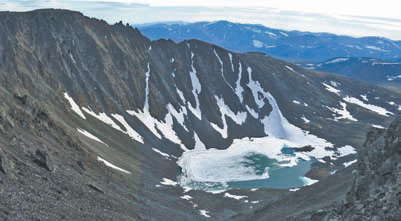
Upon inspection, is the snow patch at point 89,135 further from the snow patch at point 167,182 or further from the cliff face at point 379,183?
the cliff face at point 379,183

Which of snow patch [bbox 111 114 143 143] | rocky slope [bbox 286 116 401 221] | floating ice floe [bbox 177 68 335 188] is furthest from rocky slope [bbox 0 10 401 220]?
rocky slope [bbox 286 116 401 221]

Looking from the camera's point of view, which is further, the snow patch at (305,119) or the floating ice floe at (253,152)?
the snow patch at (305,119)

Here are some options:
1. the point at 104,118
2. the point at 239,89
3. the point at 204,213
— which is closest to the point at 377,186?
the point at 204,213

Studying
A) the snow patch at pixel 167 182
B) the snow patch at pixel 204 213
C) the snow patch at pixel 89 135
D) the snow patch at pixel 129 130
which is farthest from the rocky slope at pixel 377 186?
the snow patch at pixel 129 130

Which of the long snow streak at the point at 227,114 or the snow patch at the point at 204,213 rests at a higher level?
the snow patch at the point at 204,213

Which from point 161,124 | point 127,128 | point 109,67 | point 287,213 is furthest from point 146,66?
point 287,213

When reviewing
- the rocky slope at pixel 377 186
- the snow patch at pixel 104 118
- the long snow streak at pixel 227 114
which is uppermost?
the rocky slope at pixel 377 186

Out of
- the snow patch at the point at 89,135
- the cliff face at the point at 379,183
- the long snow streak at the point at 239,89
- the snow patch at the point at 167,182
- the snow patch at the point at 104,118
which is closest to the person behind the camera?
the cliff face at the point at 379,183

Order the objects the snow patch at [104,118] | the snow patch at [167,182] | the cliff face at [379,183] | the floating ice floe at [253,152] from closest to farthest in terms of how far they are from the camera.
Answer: the cliff face at [379,183] → the snow patch at [167,182] → the snow patch at [104,118] → the floating ice floe at [253,152]

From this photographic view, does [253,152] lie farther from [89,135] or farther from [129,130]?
[89,135]

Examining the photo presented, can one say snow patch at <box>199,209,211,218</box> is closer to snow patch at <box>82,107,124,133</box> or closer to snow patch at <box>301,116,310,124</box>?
snow patch at <box>82,107,124,133</box>
